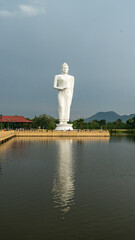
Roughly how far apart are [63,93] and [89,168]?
48666mm

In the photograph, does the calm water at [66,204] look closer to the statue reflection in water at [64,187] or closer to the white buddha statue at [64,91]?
the statue reflection in water at [64,187]

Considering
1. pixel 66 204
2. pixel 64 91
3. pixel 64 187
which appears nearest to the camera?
pixel 66 204

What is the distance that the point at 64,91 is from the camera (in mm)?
68125

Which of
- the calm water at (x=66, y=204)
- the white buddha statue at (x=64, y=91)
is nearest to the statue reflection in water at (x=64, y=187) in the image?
the calm water at (x=66, y=204)

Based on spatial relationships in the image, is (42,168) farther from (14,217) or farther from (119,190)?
(14,217)

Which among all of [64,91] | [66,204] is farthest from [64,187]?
[64,91]

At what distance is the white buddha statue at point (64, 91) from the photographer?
6775 cm

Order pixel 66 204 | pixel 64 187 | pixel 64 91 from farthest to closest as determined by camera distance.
→ pixel 64 91 → pixel 64 187 → pixel 66 204

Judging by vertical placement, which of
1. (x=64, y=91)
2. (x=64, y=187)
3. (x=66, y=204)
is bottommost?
(x=66, y=204)

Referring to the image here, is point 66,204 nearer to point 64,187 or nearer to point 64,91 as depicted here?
point 64,187

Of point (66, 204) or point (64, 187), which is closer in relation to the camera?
point (66, 204)

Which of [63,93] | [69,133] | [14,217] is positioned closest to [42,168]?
[14,217]

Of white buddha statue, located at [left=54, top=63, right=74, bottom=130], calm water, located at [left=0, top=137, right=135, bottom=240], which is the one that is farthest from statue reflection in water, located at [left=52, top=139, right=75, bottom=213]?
white buddha statue, located at [left=54, top=63, right=74, bottom=130]

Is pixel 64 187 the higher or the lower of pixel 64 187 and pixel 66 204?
the higher
